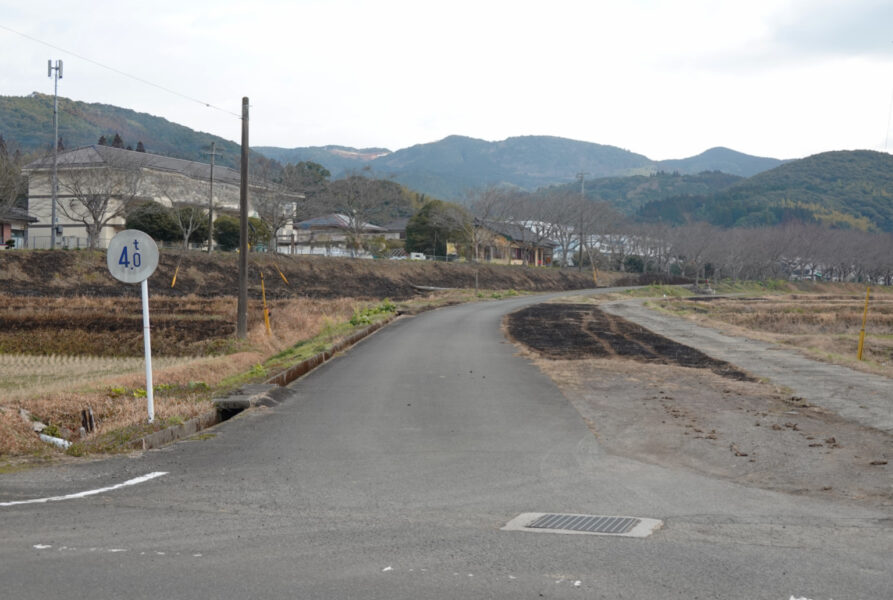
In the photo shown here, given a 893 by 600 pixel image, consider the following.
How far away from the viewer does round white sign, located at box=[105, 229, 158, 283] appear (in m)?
10.5

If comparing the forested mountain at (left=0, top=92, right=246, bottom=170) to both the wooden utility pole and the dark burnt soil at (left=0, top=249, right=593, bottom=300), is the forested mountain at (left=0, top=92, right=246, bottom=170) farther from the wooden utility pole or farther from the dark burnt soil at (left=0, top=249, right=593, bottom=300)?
the wooden utility pole

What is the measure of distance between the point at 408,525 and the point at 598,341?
18.5 meters

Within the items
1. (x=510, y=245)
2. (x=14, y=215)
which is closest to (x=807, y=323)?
(x=14, y=215)

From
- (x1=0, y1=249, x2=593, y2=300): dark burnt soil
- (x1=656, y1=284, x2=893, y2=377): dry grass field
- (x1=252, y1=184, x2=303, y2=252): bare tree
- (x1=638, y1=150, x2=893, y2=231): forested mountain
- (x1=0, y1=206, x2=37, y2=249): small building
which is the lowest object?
(x1=656, y1=284, x2=893, y2=377): dry grass field

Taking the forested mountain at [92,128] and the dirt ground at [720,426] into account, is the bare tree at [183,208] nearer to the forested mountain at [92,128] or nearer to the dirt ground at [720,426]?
the forested mountain at [92,128]

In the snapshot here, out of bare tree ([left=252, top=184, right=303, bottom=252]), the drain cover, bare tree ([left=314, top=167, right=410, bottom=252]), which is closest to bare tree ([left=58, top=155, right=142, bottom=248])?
bare tree ([left=252, top=184, right=303, bottom=252])

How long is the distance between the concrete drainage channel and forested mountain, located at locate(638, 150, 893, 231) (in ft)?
455

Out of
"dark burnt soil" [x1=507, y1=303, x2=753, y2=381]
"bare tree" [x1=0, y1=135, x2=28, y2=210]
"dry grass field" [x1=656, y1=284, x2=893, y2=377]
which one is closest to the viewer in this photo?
"dark burnt soil" [x1=507, y1=303, x2=753, y2=381]

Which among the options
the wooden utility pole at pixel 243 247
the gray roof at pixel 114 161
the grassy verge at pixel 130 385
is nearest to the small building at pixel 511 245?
the gray roof at pixel 114 161

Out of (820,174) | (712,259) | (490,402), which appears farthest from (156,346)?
(820,174)

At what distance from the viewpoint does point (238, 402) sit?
1203 centimetres

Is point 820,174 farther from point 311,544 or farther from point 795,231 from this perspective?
point 311,544

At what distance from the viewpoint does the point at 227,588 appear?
4.52 metres

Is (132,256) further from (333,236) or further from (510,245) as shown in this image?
(510,245)
